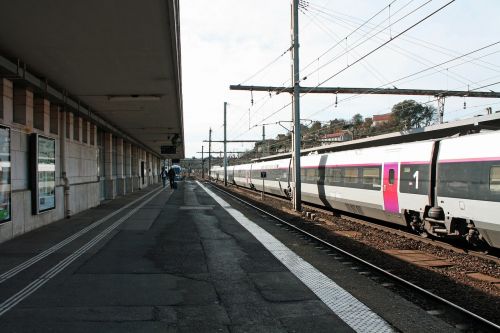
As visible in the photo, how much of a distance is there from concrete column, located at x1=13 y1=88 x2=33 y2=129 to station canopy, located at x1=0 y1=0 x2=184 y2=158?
0.44 metres

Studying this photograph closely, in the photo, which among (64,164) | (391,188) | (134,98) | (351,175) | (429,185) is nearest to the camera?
(429,185)

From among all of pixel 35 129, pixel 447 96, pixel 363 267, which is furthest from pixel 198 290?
pixel 447 96

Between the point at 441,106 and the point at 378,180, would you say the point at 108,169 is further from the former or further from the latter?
the point at 441,106

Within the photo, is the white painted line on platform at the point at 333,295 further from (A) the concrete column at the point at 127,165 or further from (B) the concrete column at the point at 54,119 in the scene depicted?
(A) the concrete column at the point at 127,165

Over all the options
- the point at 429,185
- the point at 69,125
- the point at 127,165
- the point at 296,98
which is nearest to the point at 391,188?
the point at 429,185

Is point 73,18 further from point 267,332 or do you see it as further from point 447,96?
point 447,96

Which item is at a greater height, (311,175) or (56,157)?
(56,157)

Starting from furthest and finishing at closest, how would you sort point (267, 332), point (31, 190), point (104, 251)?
point (31, 190) → point (104, 251) → point (267, 332)

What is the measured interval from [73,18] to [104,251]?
→ 4.42 metres

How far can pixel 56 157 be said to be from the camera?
15672 mm

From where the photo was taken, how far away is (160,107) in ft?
65.1

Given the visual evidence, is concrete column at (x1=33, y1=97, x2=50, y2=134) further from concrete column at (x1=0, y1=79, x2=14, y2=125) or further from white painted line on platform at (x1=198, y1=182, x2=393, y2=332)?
white painted line on platform at (x1=198, y1=182, x2=393, y2=332)

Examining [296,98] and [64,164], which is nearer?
[64,164]

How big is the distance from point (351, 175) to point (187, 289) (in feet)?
40.5
